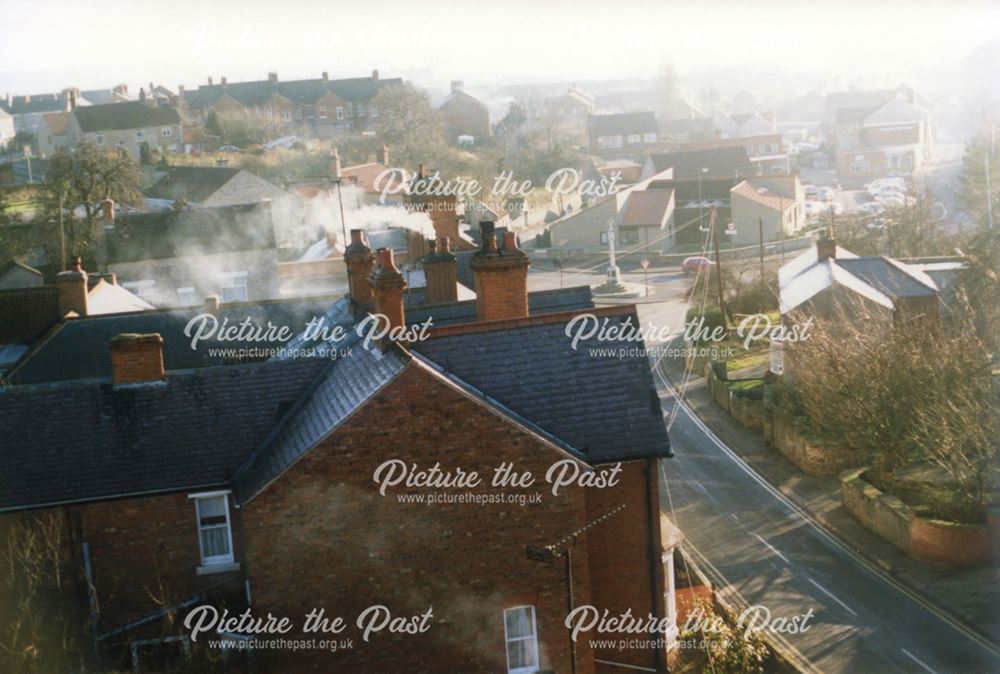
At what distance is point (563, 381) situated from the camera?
42.5 ft

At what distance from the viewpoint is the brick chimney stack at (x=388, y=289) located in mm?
12477

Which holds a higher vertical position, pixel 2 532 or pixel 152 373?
pixel 152 373

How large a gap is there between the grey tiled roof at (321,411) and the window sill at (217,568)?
95 cm

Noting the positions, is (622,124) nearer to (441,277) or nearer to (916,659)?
(441,277)

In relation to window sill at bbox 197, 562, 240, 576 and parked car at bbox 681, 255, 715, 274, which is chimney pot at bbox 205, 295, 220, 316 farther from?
parked car at bbox 681, 255, 715, 274

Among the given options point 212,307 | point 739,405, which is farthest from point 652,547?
point 739,405

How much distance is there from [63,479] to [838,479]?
16259mm

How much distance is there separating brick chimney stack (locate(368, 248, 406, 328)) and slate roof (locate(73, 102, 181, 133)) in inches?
2080

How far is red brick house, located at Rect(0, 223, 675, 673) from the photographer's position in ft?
38.0

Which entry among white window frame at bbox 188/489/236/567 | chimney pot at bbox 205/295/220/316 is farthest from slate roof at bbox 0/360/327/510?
chimney pot at bbox 205/295/220/316

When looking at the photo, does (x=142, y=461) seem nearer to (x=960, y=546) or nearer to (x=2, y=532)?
(x=2, y=532)

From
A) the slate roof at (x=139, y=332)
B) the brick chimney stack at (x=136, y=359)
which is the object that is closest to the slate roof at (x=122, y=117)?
the slate roof at (x=139, y=332)

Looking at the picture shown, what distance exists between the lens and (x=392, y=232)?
3206 cm

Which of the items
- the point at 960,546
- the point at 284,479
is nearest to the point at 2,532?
the point at 284,479
